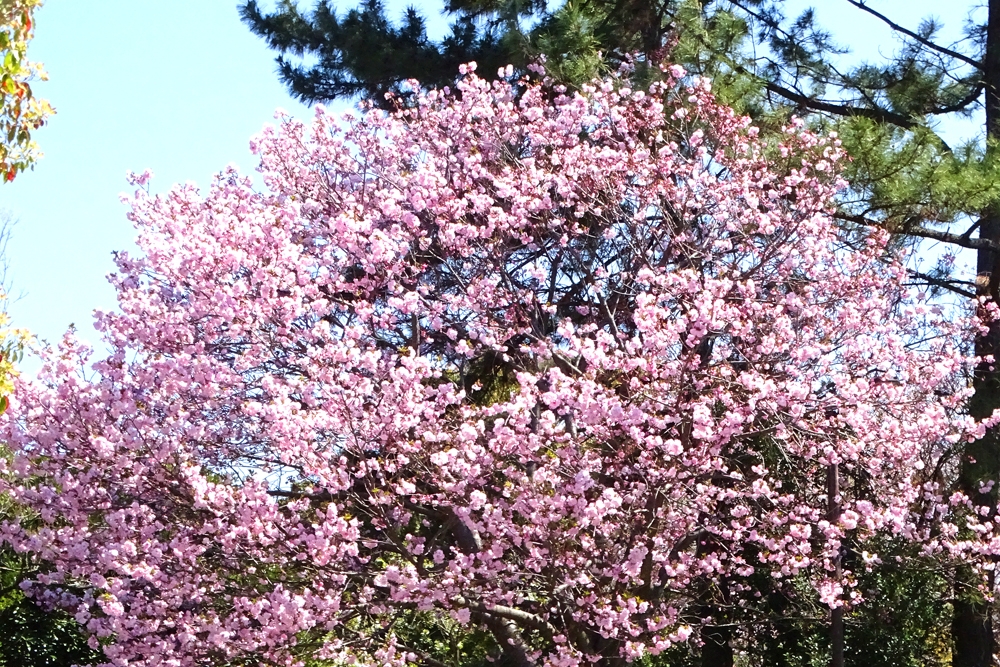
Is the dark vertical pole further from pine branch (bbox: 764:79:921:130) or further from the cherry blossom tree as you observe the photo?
pine branch (bbox: 764:79:921:130)

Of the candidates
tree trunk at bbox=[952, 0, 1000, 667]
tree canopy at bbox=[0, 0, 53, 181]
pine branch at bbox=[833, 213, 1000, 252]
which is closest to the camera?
tree canopy at bbox=[0, 0, 53, 181]

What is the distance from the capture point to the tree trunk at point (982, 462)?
11.6 meters

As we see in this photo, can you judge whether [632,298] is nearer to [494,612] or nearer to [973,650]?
[494,612]

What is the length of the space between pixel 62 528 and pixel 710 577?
5717 millimetres

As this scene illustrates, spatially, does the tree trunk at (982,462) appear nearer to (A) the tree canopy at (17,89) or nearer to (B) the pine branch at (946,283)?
(B) the pine branch at (946,283)

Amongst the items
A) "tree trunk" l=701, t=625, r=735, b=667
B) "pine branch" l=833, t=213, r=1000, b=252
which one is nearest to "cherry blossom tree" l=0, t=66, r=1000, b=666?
"pine branch" l=833, t=213, r=1000, b=252

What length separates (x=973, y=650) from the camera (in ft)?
39.9

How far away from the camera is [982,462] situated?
11633 mm

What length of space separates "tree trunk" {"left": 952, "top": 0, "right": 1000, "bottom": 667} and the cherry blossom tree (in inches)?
37.8

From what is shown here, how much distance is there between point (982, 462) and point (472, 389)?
594 centimetres

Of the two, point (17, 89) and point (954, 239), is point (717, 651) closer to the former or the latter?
point (954, 239)

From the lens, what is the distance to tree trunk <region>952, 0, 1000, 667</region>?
1165 centimetres

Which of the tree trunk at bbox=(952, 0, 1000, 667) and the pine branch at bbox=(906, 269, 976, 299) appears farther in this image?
the pine branch at bbox=(906, 269, 976, 299)

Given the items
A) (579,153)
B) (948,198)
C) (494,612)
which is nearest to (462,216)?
(579,153)
